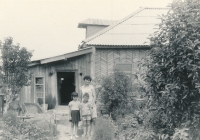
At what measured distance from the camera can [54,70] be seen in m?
13.8

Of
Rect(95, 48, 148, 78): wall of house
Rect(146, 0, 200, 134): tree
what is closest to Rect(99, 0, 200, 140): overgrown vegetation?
Rect(146, 0, 200, 134): tree

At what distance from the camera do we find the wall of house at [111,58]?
13.9 metres

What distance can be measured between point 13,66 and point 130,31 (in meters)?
6.95

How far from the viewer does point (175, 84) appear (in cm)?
421

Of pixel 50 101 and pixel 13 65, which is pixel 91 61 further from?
pixel 13 65

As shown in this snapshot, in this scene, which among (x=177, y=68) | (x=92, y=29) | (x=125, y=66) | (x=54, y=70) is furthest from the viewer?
(x=92, y=29)

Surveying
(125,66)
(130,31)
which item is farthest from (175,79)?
(130,31)

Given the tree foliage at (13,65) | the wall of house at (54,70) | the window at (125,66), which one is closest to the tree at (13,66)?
the tree foliage at (13,65)

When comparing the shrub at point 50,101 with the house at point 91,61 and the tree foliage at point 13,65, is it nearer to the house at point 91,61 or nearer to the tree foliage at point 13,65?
the house at point 91,61

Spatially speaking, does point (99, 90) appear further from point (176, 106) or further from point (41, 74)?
point (176, 106)

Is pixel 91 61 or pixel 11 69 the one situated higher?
pixel 91 61

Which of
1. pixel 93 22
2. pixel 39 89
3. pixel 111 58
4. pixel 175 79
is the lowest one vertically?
pixel 39 89

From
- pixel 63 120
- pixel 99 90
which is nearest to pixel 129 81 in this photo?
pixel 99 90

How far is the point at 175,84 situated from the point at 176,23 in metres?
1.02
